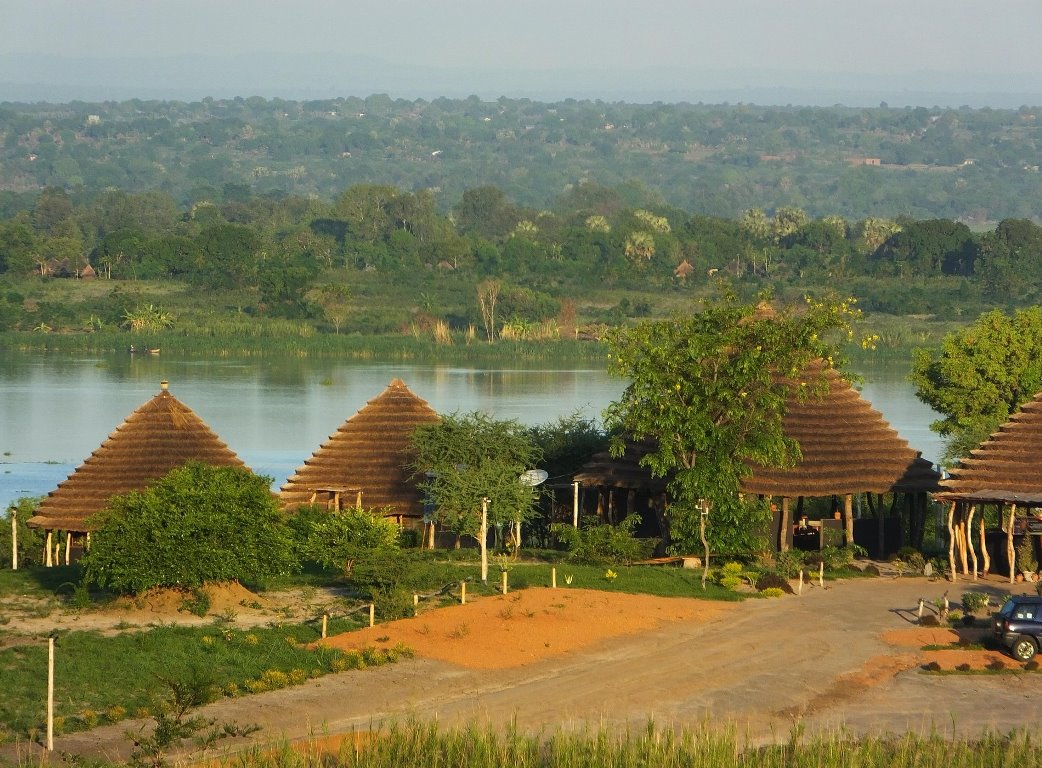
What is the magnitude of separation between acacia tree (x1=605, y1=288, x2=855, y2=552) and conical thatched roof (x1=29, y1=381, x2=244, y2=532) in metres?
5.32

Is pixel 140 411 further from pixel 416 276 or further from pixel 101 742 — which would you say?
pixel 416 276

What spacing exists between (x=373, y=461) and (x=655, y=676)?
9435 millimetres

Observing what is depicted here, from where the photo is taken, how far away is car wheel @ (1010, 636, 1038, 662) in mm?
19391

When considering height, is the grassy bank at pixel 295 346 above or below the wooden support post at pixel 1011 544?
above

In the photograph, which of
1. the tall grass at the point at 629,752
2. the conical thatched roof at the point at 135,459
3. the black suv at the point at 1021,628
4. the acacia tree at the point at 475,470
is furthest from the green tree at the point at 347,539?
the black suv at the point at 1021,628

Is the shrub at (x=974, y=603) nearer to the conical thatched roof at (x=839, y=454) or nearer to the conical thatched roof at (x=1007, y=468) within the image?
the conical thatched roof at (x=1007, y=468)

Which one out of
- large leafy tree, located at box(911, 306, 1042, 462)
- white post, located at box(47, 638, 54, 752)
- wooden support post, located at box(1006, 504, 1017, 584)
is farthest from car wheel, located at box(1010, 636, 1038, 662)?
large leafy tree, located at box(911, 306, 1042, 462)

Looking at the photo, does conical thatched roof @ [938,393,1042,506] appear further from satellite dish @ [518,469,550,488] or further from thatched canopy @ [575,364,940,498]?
satellite dish @ [518,469,550,488]

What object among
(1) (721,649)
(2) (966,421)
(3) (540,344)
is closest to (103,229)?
(3) (540,344)

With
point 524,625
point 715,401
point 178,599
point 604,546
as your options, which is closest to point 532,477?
point 604,546

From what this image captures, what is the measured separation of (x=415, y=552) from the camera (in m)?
24.4

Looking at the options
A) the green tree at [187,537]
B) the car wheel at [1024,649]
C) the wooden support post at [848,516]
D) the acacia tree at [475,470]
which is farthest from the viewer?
the wooden support post at [848,516]

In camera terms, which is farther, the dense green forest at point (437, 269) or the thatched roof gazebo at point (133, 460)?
the dense green forest at point (437, 269)

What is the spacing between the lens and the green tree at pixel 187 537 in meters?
20.5
